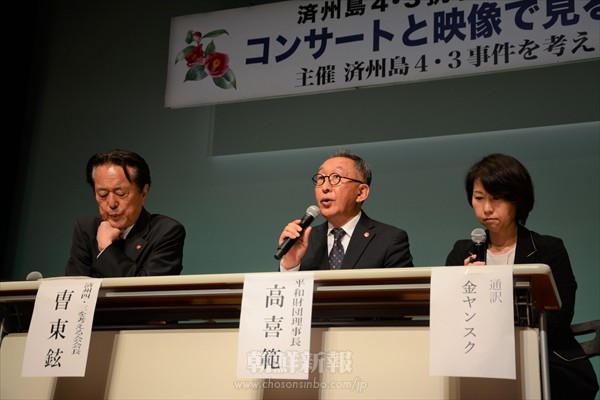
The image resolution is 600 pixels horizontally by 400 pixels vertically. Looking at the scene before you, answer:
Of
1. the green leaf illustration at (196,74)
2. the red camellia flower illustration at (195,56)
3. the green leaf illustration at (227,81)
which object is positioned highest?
the red camellia flower illustration at (195,56)

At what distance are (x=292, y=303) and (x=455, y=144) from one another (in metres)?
2.12

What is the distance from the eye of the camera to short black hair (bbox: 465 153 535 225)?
93.7 inches

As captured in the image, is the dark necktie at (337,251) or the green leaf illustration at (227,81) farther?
the green leaf illustration at (227,81)

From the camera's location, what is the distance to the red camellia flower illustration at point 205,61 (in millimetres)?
3762

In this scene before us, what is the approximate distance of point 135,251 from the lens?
100 inches

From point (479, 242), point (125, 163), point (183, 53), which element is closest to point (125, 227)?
point (125, 163)

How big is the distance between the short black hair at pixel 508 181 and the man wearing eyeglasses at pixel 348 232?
1.05 feet

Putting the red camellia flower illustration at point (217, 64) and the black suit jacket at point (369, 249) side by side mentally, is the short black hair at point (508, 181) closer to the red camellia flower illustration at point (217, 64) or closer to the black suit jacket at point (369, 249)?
the black suit jacket at point (369, 249)

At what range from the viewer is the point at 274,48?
3.71m

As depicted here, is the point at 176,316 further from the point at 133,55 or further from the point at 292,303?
the point at 133,55

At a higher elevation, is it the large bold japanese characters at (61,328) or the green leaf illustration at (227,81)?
the green leaf illustration at (227,81)

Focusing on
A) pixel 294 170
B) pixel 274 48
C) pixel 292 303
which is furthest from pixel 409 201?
pixel 292 303

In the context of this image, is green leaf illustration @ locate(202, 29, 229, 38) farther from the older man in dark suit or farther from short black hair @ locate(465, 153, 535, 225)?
short black hair @ locate(465, 153, 535, 225)

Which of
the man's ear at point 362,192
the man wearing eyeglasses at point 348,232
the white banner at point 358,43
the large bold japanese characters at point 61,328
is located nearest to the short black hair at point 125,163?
the man wearing eyeglasses at point 348,232
